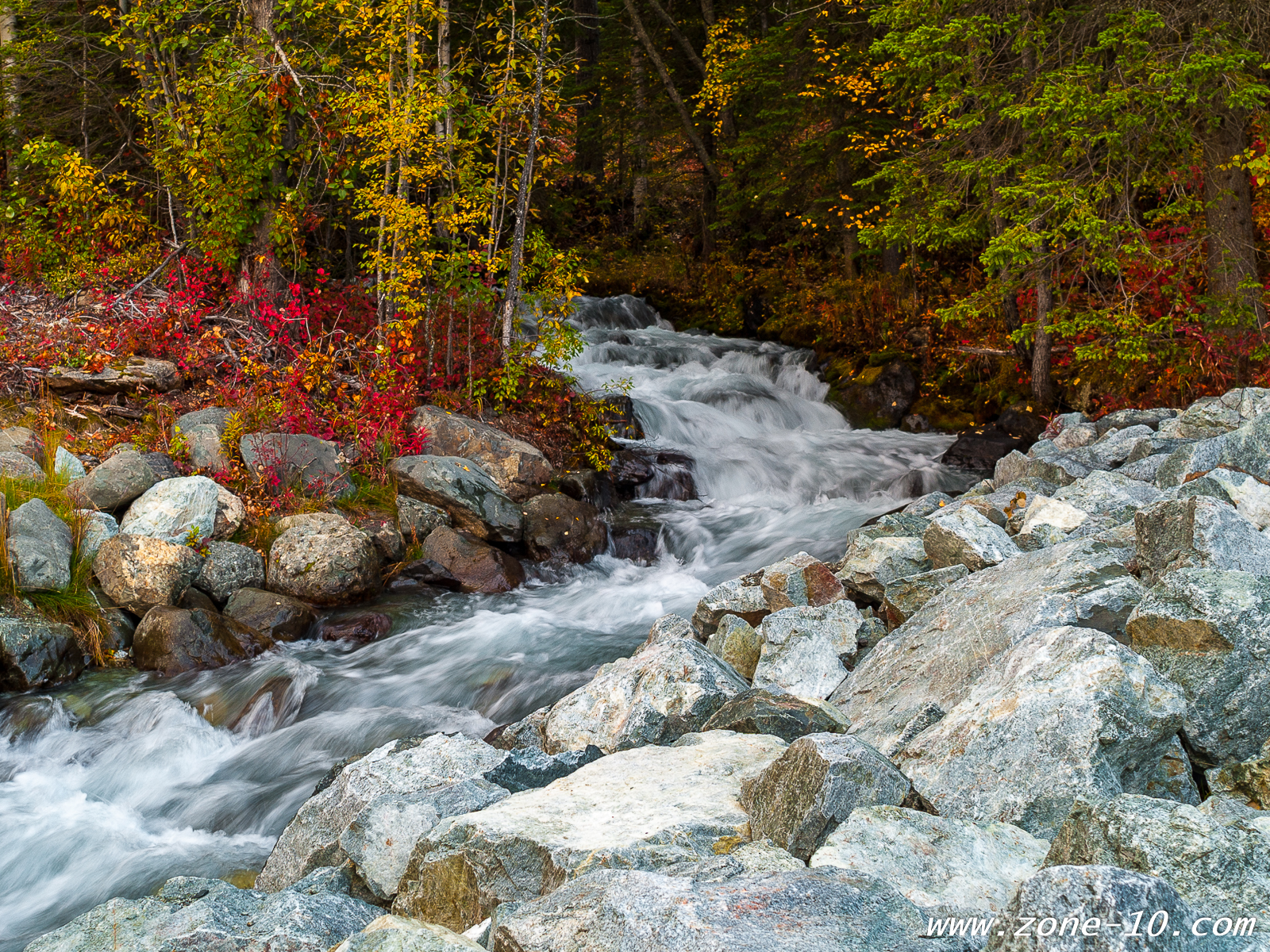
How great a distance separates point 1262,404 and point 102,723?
9.57 metres

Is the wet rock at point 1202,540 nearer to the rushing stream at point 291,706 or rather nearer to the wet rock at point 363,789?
the wet rock at point 363,789

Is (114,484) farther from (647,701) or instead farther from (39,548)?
(647,701)

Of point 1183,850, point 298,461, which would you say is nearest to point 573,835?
point 1183,850

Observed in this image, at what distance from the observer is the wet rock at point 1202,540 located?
3877mm

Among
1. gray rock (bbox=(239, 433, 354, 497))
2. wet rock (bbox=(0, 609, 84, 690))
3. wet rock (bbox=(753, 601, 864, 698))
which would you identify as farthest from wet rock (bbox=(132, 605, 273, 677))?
wet rock (bbox=(753, 601, 864, 698))

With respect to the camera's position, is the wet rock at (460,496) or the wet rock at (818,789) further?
the wet rock at (460,496)

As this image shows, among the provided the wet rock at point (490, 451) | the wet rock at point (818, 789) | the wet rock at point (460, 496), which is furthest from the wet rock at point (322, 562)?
the wet rock at point (818, 789)

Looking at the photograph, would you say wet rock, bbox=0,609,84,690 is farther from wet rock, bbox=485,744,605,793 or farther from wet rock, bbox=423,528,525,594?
wet rock, bbox=485,744,605,793

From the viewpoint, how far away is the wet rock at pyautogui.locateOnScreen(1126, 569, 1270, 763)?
328 cm

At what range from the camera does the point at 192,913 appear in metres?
2.92

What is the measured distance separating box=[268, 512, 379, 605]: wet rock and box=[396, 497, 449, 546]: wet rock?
618 millimetres

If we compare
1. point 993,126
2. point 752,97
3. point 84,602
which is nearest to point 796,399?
point 993,126

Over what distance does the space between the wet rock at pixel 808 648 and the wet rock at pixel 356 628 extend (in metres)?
3.55

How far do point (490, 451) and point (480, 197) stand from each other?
10.0 ft
